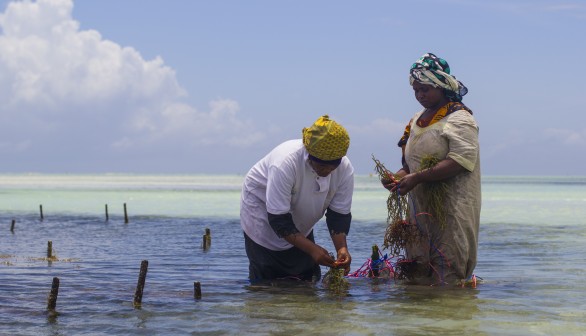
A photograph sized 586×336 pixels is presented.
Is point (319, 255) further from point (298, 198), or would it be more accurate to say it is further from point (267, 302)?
point (267, 302)

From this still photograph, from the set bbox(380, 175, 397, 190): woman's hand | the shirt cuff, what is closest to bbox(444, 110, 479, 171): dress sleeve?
bbox(380, 175, 397, 190): woman's hand

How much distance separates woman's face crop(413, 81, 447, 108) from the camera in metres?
7.46

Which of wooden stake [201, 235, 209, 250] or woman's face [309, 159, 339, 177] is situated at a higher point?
woman's face [309, 159, 339, 177]

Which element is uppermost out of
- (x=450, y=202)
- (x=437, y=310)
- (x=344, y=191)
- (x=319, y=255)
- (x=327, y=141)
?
(x=327, y=141)

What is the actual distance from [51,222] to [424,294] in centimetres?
2574

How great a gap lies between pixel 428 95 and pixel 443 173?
72cm

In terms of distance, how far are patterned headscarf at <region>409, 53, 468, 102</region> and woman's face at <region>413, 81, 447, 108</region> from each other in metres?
0.05

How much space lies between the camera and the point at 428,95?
24.5 feet

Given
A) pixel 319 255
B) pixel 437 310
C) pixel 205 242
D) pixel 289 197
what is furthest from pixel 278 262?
pixel 205 242

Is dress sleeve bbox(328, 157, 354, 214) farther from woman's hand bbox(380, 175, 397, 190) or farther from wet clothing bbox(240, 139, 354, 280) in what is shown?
woman's hand bbox(380, 175, 397, 190)

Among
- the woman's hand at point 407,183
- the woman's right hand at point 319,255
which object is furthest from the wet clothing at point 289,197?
the woman's hand at point 407,183

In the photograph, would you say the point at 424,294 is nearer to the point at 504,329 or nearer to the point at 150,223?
the point at 504,329

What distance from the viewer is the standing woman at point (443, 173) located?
24.2 ft

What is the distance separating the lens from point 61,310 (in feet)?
26.5
